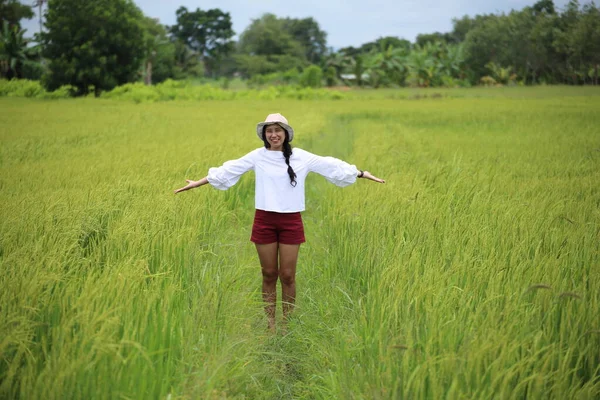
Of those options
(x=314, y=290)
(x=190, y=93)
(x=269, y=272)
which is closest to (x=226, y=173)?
(x=269, y=272)

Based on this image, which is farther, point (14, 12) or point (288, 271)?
point (14, 12)

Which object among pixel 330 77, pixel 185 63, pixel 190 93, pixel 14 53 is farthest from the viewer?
pixel 185 63

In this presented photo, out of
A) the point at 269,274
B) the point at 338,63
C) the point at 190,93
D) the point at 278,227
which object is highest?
the point at 338,63

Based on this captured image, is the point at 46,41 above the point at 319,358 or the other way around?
above

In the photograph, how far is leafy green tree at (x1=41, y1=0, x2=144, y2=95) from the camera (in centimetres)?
3089

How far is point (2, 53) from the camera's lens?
3706cm

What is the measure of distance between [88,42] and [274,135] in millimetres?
30933

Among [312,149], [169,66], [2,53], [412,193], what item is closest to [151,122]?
[312,149]

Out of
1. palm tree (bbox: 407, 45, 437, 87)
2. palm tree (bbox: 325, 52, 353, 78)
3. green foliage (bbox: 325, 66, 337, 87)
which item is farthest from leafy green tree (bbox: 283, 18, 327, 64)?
palm tree (bbox: 407, 45, 437, 87)

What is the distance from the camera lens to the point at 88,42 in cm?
3106

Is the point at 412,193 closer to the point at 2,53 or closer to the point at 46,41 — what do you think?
the point at 46,41

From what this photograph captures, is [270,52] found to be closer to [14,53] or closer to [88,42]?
[14,53]

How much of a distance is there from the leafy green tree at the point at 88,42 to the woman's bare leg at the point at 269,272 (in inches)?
1178

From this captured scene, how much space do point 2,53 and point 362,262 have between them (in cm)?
3970
